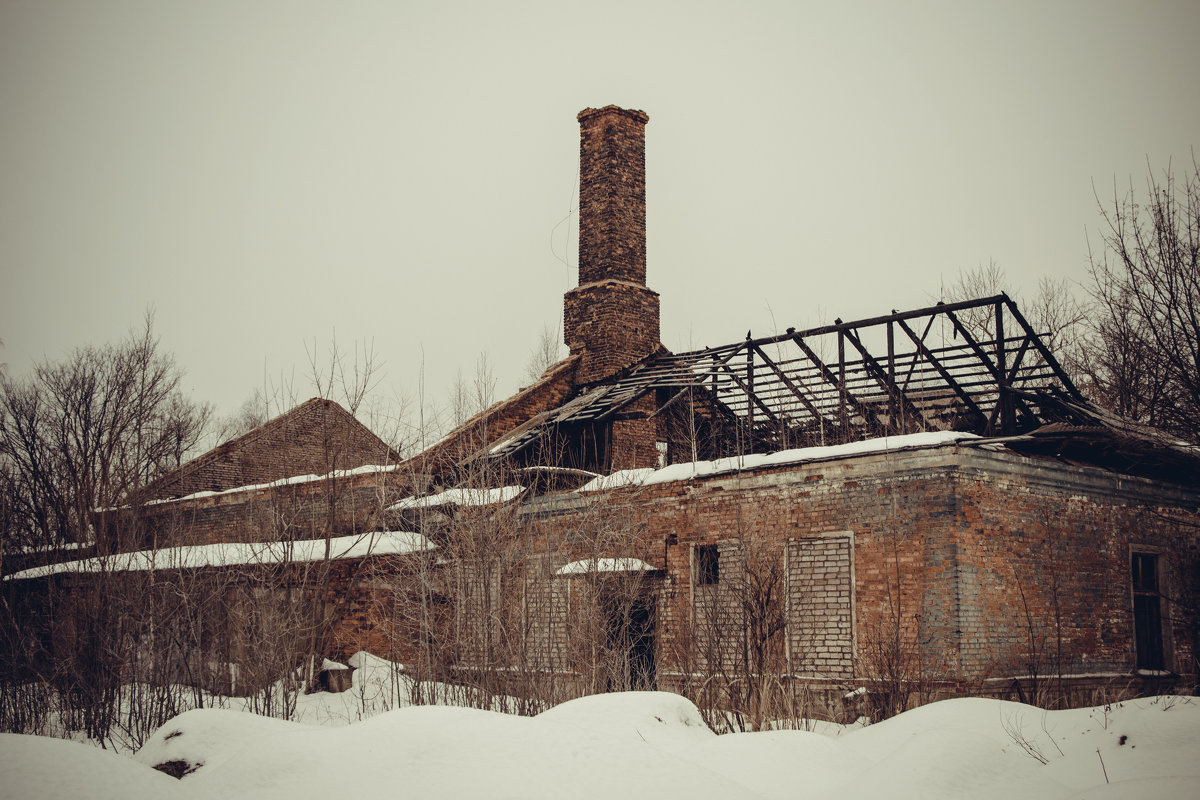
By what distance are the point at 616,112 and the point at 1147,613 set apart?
14129 millimetres

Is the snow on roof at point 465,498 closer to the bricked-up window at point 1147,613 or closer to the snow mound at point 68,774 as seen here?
the snow mound at point 68,774

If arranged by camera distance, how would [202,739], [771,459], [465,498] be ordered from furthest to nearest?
[465,498] → [771,459] → [202,739]

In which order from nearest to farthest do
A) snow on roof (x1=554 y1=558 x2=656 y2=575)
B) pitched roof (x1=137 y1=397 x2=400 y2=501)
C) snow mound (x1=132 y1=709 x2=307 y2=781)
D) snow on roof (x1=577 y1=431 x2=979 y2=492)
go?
snow mound (x1=132 y1=709 x2=307 y2=781)
snow on roof (x1=577 y1=431 x2=979 y2=492)
snow on roof (x1=554 y1=558 x2=656 y2=575)
pitched roof (x1=137 y1=397 x2=400 y2=501)

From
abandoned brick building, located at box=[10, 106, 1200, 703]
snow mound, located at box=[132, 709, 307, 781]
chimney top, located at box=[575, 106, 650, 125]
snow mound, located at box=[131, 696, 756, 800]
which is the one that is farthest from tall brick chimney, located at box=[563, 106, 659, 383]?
snow mound, located at box=[131, 696, 756, 800]

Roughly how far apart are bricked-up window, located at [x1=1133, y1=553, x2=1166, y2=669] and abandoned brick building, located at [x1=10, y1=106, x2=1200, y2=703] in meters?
0.03

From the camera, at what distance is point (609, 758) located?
551cm

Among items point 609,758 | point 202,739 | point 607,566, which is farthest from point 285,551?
point 609,758

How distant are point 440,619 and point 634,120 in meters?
12.0

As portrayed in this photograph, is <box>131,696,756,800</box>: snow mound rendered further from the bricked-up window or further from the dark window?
the bricked-up window

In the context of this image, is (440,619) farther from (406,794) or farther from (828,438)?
(406,794)

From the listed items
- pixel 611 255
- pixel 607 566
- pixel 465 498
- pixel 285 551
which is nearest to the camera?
pixel 607 566

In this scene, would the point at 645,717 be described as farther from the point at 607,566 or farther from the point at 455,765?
the point at 607,566

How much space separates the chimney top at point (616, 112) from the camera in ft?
69.4

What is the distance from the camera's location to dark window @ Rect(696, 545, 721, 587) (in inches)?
519
